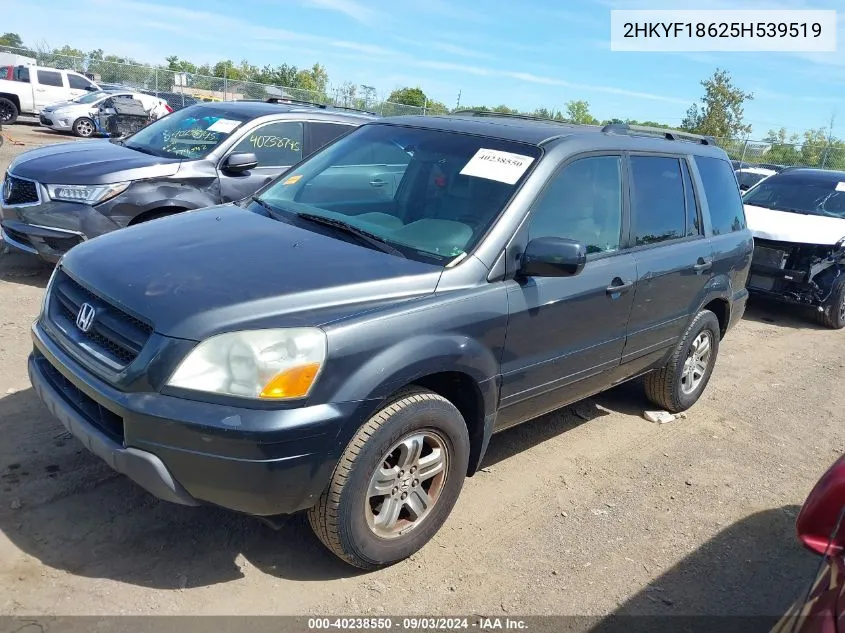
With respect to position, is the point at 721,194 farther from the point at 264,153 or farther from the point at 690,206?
the point at 264,153

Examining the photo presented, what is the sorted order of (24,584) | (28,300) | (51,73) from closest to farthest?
(24,584) < (28,300) < (51,73)

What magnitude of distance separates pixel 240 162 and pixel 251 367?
3952 mm

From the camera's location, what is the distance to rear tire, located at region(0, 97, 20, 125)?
2228 cm

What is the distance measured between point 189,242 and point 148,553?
4.53ft

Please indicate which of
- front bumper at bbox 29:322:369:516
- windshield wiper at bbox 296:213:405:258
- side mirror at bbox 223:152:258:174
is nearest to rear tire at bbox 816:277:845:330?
side mirror at bbox 223:152:258:174

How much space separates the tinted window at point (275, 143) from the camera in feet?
22.1

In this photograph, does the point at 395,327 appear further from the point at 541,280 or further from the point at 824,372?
the point at 824,372

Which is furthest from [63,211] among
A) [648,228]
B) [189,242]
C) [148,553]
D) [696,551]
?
[696,551]

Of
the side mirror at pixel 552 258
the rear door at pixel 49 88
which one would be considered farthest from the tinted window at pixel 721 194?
the rear door at pixel 49 88

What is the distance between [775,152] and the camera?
2877 centimetres

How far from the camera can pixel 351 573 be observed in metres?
3.03

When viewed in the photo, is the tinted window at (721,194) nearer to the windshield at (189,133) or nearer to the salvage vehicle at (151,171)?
the salvage vehicle at (151,171)

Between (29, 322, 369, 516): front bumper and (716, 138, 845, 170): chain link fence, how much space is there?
25133 millimetres

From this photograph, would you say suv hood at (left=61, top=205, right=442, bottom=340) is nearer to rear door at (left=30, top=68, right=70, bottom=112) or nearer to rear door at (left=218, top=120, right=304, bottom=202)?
rear door at (left=218, top=120, right=304, bottom=202)
